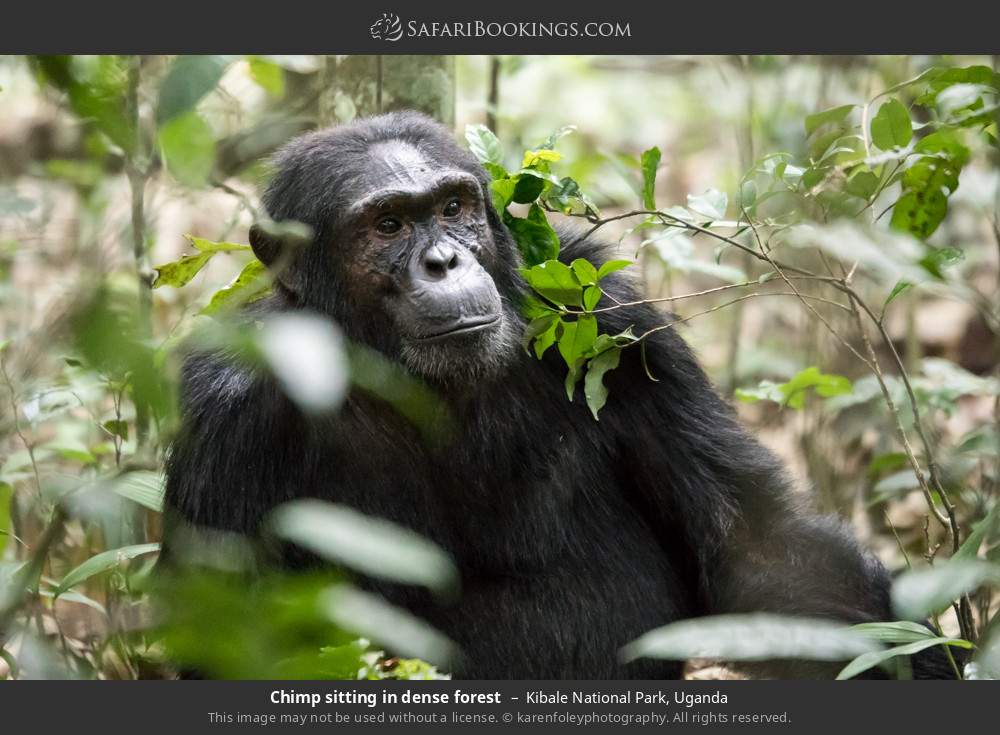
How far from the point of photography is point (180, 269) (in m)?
4.95

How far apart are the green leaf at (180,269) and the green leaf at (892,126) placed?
2778 mm

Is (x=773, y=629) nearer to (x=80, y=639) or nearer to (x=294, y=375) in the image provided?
(x=294, y=375)

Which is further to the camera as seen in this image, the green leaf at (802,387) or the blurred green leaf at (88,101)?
the green leaf at (802,387)

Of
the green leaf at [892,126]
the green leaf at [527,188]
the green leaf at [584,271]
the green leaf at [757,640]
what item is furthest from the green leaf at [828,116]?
the green leaf at [757,640]

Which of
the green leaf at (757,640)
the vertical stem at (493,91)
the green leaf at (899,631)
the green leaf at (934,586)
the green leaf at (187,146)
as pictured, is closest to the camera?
the green leaf at (187,146)

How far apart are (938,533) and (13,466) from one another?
5.41 m

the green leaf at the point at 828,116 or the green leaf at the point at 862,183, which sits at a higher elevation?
the green leaf at the point at 828,116

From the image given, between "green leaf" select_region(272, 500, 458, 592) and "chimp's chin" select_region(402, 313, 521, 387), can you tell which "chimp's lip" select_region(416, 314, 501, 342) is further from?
"green leaf" select_region(272, 500, 458, 592)

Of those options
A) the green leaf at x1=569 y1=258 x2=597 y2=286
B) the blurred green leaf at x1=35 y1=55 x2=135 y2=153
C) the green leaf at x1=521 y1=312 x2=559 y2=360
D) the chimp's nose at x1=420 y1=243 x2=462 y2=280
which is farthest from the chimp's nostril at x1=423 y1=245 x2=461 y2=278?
the blurred green leaf at x1=35 y1=55 x2=135 y2=153

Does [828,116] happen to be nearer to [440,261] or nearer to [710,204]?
[710,204]

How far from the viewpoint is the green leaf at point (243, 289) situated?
4.95 m

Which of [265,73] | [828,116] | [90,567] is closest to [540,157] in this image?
[828,116]

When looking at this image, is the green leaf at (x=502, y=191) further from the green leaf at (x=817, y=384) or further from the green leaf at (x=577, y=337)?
the green leaf at (x=817, y=384)
